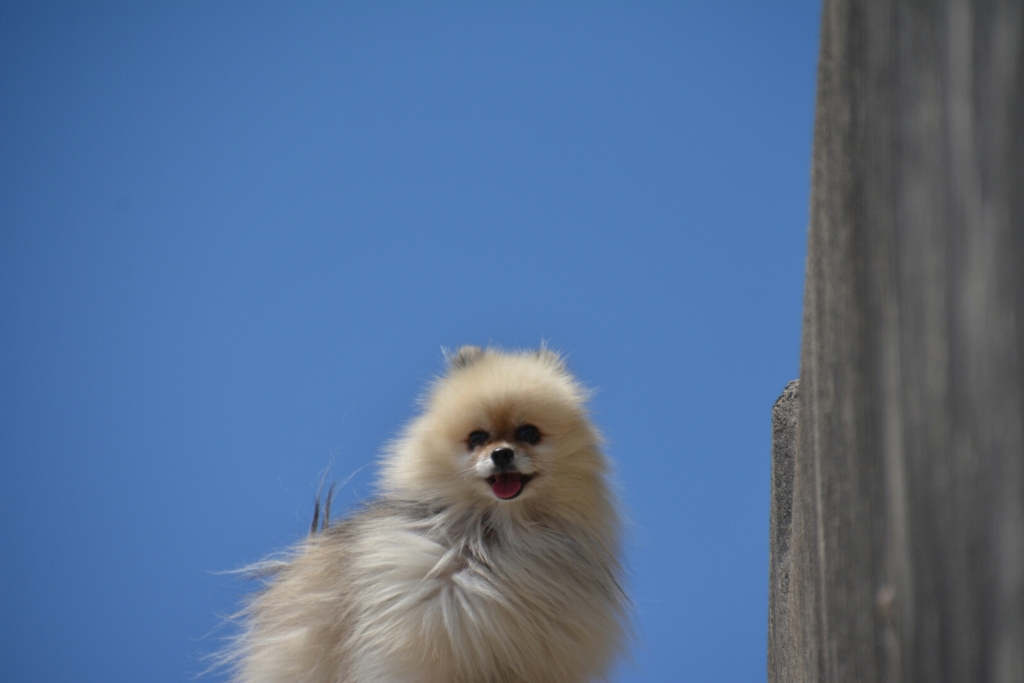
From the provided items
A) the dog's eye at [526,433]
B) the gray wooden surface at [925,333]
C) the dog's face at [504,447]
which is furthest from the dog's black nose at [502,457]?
the gray wooden surface at [925,333]

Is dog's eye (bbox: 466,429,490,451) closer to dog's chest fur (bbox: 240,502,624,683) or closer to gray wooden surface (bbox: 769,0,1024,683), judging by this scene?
dog's chest fur (bbox: 240,502,624,683)

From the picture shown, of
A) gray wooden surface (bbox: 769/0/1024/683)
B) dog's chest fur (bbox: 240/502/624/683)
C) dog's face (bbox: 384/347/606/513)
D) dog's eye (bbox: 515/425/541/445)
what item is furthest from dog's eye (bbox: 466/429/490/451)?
gray wooden surface (bbox: 769/0/1024/683)

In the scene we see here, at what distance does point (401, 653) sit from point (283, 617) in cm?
71

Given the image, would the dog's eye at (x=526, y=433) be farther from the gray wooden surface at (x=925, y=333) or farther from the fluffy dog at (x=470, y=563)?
the gray wooden surface at (x=925, y=333)

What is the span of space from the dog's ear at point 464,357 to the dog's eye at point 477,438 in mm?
441

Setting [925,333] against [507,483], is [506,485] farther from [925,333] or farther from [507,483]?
[925,333]

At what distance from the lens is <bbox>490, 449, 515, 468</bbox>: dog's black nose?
353 centimetres

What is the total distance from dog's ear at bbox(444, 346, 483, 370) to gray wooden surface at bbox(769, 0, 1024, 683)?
9.52 feet

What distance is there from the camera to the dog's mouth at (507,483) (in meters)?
3.55

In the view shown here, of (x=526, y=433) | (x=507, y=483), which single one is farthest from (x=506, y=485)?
(x=526, y=433)

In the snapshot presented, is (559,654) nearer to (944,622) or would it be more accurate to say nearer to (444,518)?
(444,518)

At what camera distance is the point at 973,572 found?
0.79 m

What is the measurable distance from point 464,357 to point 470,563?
1031 millimetres

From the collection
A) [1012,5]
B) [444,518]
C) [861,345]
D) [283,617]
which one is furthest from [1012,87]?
[283,617]
